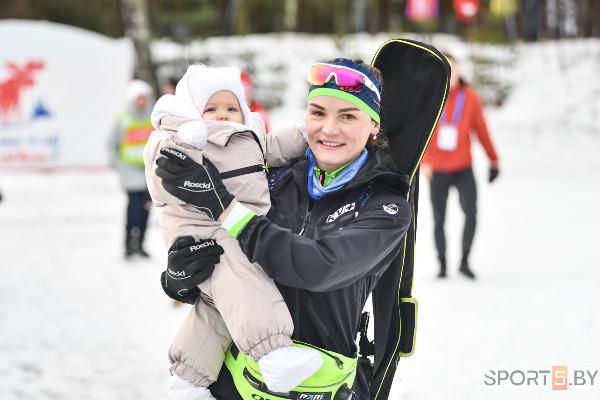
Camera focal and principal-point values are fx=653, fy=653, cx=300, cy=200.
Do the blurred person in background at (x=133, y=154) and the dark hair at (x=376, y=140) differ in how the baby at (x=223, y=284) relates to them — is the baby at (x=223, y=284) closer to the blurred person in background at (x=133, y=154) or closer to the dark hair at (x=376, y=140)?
the dark hair at (x=376, y=140)

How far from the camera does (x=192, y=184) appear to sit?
1.88m

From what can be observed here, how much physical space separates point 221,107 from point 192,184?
687 millimetres

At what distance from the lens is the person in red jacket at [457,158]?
20.6 feet

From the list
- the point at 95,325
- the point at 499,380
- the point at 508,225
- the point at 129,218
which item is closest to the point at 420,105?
the point at 499,380

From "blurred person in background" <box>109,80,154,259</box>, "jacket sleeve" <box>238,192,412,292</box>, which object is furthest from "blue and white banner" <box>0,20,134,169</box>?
"jacket sleeve" <box>238,192,412,292</box>

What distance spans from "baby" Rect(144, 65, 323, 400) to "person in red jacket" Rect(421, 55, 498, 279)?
4220mm

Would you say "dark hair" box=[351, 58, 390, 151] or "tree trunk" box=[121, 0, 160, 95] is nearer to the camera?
"dark hair" box=[351, 58, 390, 151]

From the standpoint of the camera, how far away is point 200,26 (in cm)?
2822

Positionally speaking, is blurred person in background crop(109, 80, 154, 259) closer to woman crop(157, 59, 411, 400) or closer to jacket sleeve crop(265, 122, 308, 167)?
jacket sleeve crop(265, 122, 308, 167)

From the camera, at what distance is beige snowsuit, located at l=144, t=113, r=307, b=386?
1.94 m

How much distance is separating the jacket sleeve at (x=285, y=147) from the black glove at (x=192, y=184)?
0.56m

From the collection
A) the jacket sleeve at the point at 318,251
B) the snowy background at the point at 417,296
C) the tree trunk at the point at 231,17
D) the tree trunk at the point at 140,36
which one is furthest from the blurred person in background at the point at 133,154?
the tree trunk at the point at 231,17

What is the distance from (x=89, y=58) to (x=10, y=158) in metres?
2.44

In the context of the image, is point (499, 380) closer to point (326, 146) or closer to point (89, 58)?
point (326, 146)
